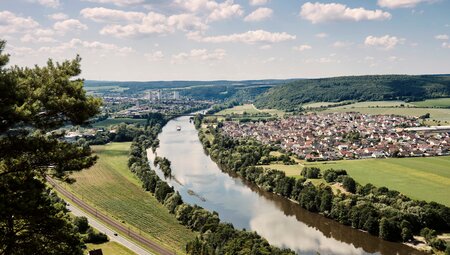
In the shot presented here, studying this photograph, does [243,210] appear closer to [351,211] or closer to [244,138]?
[351,211]

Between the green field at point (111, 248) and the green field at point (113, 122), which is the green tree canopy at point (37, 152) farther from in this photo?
the green field at point (113, 122)

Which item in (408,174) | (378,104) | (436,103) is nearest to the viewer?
(408,174)

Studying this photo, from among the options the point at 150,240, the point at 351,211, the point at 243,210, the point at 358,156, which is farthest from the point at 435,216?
the point at 358,156

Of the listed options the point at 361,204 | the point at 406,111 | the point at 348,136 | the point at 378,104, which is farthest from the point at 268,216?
the point at 378,104

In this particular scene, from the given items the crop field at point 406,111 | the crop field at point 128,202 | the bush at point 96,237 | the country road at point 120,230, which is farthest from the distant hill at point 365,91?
the bush at point 96,237

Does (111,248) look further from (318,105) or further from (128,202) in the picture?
(318,105)

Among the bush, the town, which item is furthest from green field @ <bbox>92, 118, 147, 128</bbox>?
the bush
